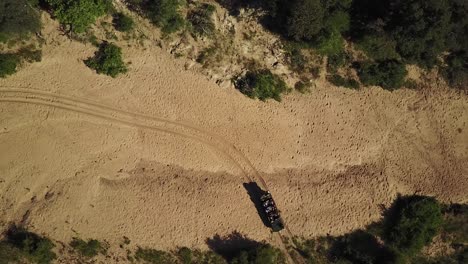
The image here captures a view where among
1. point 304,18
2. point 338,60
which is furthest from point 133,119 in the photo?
point 338,60

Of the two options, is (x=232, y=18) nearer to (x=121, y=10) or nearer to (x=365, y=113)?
(x=121, y=10)

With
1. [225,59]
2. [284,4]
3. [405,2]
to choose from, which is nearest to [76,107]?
[225,59]

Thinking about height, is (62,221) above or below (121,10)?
below

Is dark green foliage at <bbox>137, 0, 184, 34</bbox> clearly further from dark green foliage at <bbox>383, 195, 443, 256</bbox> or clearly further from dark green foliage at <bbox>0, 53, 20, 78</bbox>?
dark green foliage at <bbox>383, 195, 443, 256</bbox>

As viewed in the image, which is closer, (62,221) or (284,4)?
(284,4)

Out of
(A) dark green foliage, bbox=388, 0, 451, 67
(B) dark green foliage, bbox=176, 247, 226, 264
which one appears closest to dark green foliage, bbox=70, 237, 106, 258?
(B) dark green foliage, bbox=176, 247, 226, 264

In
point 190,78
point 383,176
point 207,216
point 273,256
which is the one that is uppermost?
point 190,78

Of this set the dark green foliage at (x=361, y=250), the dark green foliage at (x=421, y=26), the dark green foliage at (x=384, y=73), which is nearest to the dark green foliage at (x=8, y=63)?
the dark green foliage at (x=384, y=73)
